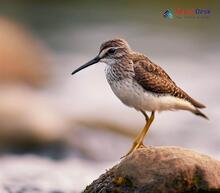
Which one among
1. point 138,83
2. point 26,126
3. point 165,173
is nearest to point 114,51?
point 138,83

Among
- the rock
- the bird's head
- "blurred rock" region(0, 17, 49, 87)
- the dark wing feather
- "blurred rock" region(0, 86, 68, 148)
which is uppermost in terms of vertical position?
"blurred rock" region(0, 17, 49, 87)

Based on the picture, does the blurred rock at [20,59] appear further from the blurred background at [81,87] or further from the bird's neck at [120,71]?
the bird's neck at [120,71]

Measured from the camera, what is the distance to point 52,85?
2470 centimetres

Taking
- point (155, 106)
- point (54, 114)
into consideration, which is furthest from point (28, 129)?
point (155, 106)

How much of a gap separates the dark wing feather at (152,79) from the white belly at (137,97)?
3.7 inches

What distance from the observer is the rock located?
9633mm

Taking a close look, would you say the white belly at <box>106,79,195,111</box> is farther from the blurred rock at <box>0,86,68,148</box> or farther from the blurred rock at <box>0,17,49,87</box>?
the blurred rock at <box>0,17,49,87</box>

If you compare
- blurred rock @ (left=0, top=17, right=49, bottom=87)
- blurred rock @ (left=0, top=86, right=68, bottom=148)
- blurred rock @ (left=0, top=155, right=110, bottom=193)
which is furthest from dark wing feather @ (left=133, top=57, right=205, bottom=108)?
blurred rock @ (left=0, top=17, right=49, bottom=87)

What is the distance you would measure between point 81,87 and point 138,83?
44.8ft

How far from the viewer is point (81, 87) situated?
24.7 meters

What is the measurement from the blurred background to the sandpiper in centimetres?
421

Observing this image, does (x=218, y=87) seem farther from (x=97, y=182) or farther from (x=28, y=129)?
(x=97, y=182)

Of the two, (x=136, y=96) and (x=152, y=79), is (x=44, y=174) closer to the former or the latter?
(x=152, y=79)

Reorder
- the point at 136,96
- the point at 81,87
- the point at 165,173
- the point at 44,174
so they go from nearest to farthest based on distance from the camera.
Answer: the point at 165,173 → the point at 136,96 → the point at 44,174 → the point at 81,87
